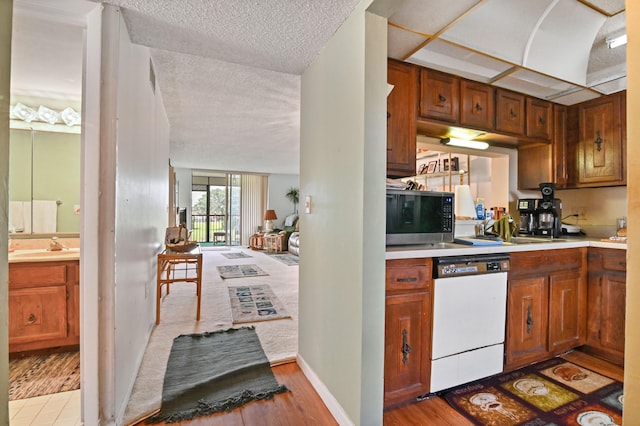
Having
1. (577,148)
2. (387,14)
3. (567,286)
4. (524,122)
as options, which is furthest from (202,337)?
(577,148)

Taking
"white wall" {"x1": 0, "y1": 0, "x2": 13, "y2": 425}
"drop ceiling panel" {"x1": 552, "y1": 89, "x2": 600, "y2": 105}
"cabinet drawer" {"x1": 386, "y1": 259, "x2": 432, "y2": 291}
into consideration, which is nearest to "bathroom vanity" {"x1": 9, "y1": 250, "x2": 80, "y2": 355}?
"white wall" {"x1": 0, "y1": 0, "x2": 13, "y2": 425}

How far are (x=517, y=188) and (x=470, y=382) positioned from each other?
210 cm

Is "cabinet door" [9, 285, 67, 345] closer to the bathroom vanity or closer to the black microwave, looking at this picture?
the bathroom vanity

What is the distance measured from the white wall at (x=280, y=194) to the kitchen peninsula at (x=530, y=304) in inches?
296

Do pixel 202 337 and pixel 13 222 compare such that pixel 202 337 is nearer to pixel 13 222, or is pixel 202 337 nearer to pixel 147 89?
pixel 13 222

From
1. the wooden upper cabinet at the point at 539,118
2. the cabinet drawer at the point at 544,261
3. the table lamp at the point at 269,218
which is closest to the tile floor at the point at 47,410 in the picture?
the cabinet drawer at the point at 544,261

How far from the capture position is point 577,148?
2754mm

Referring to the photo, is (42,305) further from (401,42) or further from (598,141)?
(598,141)

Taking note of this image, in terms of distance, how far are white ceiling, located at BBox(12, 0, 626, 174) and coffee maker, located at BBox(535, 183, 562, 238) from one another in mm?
869

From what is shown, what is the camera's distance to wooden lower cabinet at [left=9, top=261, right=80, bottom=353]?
2090 millimetres

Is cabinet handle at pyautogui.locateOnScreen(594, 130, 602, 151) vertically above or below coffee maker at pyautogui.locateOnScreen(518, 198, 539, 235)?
above

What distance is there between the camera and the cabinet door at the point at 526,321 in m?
1.93

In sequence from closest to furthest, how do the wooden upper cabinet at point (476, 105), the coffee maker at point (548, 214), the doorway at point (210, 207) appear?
the wooden upper cabinet at point (476, 105) < the coffee maker at point (548, 214) < the doorway at point (210, 207)

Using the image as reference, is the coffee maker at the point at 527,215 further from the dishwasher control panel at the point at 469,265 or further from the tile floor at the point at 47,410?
the tile floor at the point at 47,410
